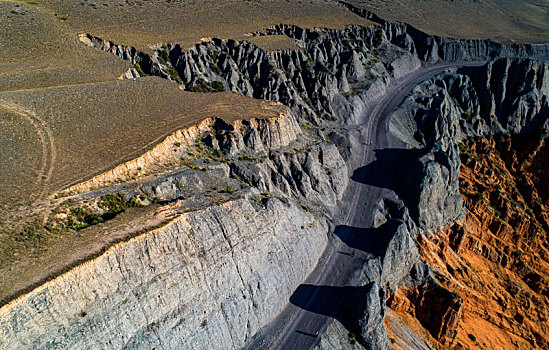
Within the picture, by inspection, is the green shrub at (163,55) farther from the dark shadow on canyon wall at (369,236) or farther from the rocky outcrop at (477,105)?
the rocky outcrop at (477,105)

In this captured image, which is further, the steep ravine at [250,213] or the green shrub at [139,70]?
the green shrub at [139,70]

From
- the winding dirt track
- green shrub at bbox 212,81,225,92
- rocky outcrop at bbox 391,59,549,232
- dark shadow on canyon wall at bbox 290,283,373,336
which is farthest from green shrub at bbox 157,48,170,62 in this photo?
dark shadow on canyon wall at bbox 290,283,373,336

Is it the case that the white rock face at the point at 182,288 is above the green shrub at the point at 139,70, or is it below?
below

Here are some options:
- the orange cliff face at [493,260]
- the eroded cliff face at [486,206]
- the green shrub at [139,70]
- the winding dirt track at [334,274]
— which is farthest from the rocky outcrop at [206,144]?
the orange cliff face at [493,260]

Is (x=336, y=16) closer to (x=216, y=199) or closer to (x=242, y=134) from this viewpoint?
(x=242, y=134)

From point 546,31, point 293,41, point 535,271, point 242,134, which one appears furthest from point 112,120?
point 546,31

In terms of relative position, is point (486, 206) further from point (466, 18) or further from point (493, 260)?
point (466, 18)
